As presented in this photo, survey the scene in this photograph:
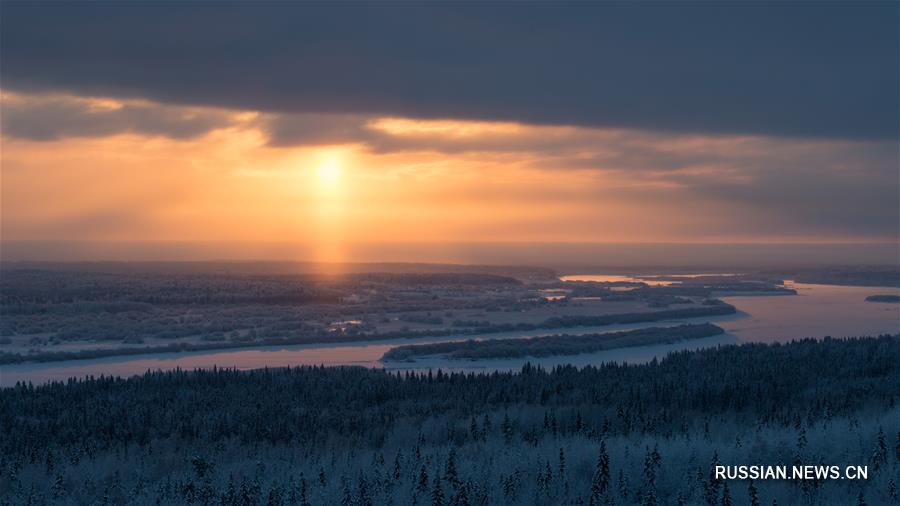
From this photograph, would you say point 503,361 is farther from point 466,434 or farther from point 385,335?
point 466,434

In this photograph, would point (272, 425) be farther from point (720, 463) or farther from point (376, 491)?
point (720, 463)

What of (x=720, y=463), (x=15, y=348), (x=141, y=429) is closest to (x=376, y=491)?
(x=720, y=463)

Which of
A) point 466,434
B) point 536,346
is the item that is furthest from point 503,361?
point 466,434

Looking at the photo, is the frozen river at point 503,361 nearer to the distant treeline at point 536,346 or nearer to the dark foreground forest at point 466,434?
the distant treeline at point 536,346

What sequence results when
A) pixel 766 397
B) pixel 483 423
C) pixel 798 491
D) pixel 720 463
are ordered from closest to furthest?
pixel 798 491, pixel 720 463, pixel 483 423, pixel 766 397

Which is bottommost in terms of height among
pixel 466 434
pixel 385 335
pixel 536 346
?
pixel 385 335

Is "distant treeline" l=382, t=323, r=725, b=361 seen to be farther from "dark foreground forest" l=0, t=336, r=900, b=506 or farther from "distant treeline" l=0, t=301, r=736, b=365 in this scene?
"dark foreground forest" l=0, t=336, r=900, b=506

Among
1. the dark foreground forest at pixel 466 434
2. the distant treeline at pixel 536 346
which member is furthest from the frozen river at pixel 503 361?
the dark foreground forest at pixel 466 434
